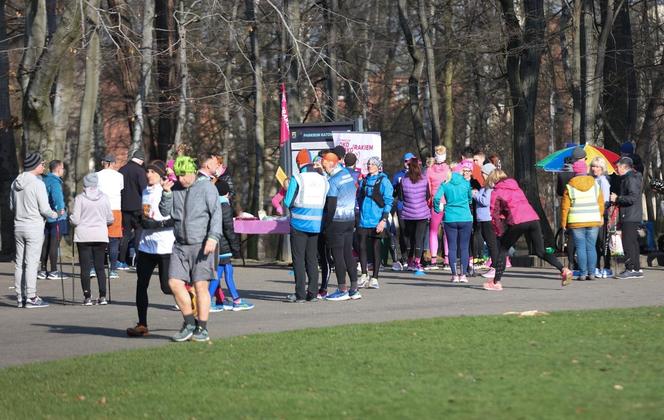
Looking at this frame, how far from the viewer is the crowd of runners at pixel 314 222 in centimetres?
1211

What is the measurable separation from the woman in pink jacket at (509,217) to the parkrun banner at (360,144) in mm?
5513

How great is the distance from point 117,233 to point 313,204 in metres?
5.87

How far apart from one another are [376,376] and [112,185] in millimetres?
12177

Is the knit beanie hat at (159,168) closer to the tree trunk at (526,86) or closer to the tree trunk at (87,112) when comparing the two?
the tree trunk at (526,86)

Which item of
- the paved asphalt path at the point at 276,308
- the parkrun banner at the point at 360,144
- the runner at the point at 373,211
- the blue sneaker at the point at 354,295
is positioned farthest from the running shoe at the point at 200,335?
the parkrun banner at the point at 360,144

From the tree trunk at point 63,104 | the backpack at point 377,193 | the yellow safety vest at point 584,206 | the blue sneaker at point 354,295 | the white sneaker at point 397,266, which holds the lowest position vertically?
the blue sneaker at point 354,295

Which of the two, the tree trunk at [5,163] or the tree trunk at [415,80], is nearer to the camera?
the tree trunk at [5,163]

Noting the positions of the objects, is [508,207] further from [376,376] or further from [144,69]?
[144,69]

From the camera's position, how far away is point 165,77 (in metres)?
35.2

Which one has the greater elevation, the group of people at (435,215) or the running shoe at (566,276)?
the group of people at (435,215)

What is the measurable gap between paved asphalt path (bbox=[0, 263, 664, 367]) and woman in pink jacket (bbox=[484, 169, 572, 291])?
513mm

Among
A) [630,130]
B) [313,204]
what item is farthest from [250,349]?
[630,130]

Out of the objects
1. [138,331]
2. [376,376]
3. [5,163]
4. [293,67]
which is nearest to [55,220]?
[138,331]

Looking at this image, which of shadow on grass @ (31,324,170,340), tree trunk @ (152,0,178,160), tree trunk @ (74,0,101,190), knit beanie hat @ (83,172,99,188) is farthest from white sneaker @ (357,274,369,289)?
tree trunk @ (152,0,178,160)
